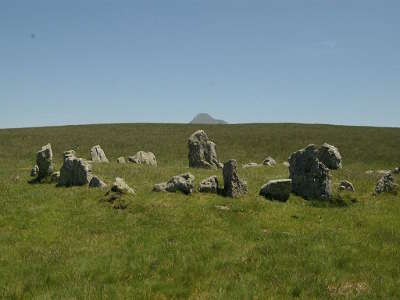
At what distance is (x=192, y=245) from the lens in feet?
59.5

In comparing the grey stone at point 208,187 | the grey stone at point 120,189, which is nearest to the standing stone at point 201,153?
the grey stone at point 208,187

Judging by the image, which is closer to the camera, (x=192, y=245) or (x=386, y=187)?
(x=192, y=245)

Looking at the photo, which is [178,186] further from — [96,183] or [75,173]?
[75,173]

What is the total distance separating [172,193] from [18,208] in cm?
862

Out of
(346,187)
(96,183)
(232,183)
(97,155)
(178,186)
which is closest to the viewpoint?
(232,183)

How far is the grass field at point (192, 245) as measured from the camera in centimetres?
1455

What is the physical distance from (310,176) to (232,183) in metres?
5.11

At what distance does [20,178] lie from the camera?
1329 inches

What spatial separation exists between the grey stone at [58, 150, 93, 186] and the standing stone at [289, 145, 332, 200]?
13.7m

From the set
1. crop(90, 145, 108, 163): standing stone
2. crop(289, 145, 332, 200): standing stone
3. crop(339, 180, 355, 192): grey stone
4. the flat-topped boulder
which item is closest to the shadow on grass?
crop(289, 145, 332, 200): standing stone

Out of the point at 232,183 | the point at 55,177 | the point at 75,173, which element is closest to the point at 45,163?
the point at 55,177

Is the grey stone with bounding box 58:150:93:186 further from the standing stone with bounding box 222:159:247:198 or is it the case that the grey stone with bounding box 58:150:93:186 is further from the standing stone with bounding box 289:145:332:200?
the standing stone with bounding box 289:145:332:200

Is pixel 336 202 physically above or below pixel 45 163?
below

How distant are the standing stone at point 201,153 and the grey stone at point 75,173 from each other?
14.8m
